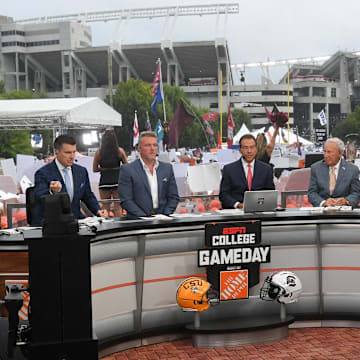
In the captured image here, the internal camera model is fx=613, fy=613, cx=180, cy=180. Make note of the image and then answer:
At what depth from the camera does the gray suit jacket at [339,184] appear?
6496mm

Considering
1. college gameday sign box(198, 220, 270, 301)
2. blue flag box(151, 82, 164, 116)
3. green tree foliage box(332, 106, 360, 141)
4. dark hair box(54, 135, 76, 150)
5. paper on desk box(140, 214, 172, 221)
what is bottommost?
college gameday sign box(198, 220, 270, 301)

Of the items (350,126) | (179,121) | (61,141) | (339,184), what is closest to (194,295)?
(61,141)

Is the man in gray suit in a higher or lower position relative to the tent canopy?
lower

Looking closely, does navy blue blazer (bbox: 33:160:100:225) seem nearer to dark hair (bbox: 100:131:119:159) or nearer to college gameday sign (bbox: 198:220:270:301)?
college gameday sign (bbox: 198:220:270:301)

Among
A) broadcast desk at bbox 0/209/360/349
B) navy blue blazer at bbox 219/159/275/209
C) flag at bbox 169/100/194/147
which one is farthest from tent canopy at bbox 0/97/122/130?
broadcast desk at bbox 0/209/360/349

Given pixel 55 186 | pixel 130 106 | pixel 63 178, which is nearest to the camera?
pixel 55 186

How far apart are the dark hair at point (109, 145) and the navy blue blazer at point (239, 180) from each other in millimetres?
3161

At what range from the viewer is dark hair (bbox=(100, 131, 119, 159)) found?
929 centimetres

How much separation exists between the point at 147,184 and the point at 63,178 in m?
0.83

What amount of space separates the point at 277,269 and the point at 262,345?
0.76 metres

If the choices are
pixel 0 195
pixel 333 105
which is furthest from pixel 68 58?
pixel 0 195

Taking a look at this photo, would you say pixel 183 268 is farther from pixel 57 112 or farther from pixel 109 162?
pixel 57 112

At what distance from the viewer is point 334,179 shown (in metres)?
6.57

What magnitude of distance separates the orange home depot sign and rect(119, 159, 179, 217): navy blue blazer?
0.89 meters
